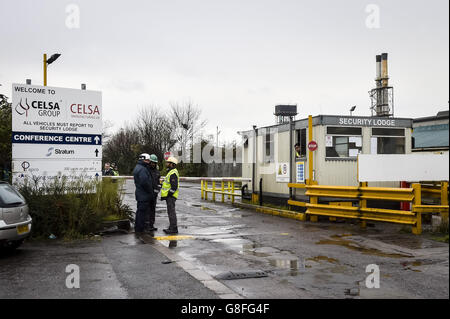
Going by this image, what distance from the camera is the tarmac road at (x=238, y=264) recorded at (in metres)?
5.95

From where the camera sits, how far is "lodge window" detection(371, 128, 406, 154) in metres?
14.3

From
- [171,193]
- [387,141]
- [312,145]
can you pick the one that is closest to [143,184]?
[171,193]

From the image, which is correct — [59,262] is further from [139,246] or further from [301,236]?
[301,236]

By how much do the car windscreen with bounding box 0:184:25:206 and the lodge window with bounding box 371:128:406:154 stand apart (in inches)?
400

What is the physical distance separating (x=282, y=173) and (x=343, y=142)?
2.46m

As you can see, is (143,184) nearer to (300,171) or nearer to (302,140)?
(300,171)

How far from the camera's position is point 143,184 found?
11195mm

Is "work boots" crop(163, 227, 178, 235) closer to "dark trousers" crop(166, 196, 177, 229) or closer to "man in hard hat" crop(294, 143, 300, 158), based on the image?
"dark trousers" crop(166, 196, 177, 229)

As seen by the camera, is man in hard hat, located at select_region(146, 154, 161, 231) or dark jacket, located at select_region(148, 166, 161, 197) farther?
dark jacket, located at select_region(148, 166, 161, 197)

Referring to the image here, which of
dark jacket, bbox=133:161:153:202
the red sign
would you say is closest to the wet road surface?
dark jacket, bbox=133:161:153:202
